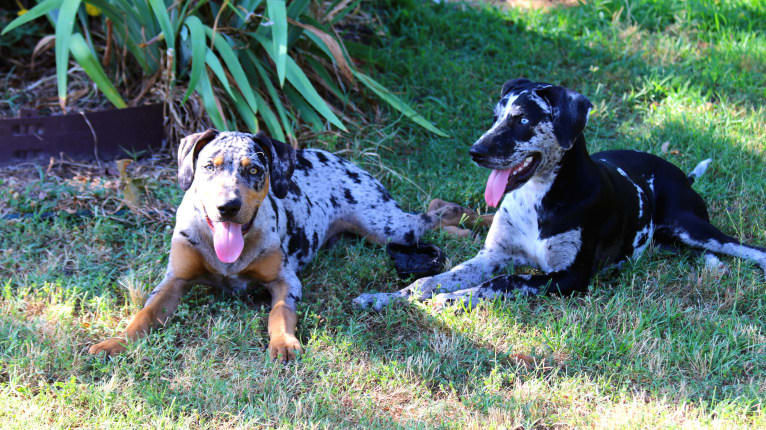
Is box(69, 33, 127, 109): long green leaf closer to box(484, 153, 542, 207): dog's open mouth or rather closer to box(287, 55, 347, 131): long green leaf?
box(287, 55, 347, 131): long green leaf

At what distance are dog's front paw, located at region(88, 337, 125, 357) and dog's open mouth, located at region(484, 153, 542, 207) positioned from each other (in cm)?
222

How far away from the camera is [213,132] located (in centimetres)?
405

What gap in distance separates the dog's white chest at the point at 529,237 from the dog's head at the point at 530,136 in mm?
191

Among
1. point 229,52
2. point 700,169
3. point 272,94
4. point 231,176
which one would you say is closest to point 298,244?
point 231,176

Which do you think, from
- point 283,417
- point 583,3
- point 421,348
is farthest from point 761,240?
point 583,3

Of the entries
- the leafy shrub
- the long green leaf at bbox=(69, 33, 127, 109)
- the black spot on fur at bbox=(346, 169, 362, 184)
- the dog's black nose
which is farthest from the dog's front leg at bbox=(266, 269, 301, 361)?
the long green leaf at bbox=(69, 33, 127, 109)

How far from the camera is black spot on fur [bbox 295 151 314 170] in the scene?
4.97 meters

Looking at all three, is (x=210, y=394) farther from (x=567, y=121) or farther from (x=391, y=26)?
(x=391, y=26)

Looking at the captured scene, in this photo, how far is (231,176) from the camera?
3.80 m

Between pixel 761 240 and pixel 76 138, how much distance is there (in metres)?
5.23

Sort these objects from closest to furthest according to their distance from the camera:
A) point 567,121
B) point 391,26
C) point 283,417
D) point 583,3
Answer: point 283,417
point 567,121
point 391,26
point 583,3

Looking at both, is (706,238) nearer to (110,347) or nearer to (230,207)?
(230,207)

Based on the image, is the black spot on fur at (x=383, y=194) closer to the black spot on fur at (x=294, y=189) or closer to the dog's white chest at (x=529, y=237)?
the black spot on fur at (x=294, y=189)

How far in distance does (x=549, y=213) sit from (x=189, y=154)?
217 centimetres
